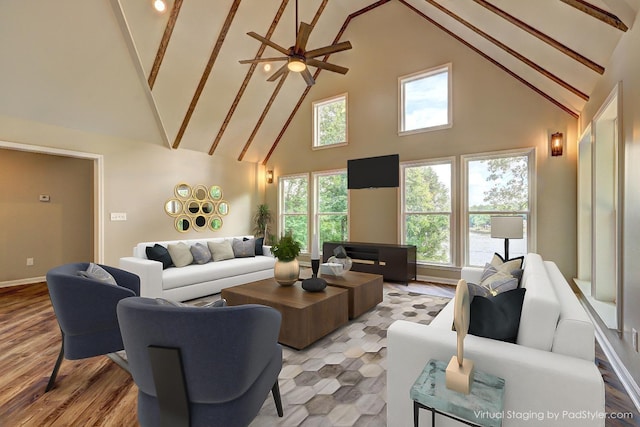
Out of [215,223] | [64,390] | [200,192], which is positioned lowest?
[64,390]

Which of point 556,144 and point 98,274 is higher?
point 556,144

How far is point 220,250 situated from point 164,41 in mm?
3365

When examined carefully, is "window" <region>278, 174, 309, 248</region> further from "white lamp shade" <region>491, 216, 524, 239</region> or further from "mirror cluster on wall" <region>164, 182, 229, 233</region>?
"white lamp shade" <region>491, 216, 524, 239</region>

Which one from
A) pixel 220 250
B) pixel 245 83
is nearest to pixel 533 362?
pixel 220 250

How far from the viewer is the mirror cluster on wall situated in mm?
6113

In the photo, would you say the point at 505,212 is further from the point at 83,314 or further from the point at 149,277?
the point at 83,314

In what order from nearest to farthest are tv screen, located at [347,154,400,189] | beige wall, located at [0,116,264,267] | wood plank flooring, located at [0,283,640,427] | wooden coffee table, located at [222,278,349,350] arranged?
wood plank flooring, located at [0,283,640,427] < wooden coffee table, located at [222,278,349,350] < beige wall, located at [0,116,264,267] < tv screen, located at [347,154,400,189]

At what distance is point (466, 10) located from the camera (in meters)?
3.82

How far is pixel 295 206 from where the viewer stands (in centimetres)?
733

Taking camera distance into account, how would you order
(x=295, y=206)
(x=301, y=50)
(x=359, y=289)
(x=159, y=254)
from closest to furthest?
(x=359, y=289) < (x=301, y=50) < (x=159, y=254) < (x=295, y=206)

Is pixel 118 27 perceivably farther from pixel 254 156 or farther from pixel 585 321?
pixel 585 321

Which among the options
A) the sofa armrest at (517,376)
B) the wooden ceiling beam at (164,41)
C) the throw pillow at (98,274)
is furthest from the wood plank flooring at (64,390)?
the wooden ceiling beam at (164,41)

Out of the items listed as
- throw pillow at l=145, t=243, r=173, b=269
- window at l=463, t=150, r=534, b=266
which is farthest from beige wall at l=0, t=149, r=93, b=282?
window at l=463, t=150, r=534, b=266

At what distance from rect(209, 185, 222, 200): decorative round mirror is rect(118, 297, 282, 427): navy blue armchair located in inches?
228
